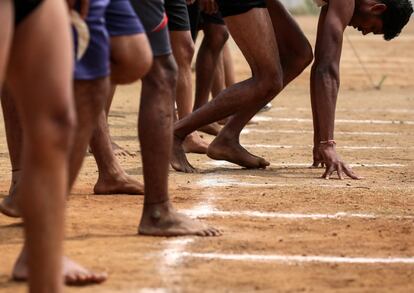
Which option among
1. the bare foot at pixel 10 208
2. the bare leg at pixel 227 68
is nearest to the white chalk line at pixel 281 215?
the bare foot at pixel 10 208

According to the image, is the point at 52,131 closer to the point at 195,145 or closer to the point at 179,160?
the point at 179,160

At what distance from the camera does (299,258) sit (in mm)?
5184

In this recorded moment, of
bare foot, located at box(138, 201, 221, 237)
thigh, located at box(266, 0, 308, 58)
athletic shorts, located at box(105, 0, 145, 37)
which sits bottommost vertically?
bare foot, located at box(138, 201, 221, 237)

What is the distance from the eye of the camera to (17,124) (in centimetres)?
606

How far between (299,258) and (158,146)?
0.82 meters

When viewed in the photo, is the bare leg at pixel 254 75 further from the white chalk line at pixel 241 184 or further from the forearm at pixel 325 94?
the white chalk line at pixel 241 184

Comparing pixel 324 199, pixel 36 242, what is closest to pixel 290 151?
pixel 324 199

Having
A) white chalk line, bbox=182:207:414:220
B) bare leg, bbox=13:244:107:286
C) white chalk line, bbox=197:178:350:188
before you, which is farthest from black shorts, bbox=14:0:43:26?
white chalk line, bbox=197:178:350:188

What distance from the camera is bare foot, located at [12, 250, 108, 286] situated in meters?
4.52

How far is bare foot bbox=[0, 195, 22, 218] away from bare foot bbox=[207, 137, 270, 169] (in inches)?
99.2

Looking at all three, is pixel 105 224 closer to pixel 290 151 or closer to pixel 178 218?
pixel 178 218

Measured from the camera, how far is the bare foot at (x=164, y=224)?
18.2 ft

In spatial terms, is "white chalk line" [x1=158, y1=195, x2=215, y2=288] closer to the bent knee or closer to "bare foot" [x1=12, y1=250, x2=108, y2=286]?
"bare foot" [x1=12, y1=250, x2=108, y2=286]

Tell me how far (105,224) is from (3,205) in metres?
0.54
